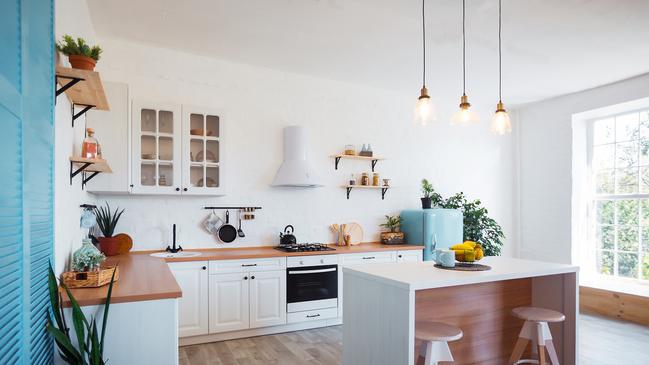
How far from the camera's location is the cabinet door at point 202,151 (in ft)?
13.1

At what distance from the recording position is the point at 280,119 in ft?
15.8

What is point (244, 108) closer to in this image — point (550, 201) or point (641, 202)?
point (550, 201)

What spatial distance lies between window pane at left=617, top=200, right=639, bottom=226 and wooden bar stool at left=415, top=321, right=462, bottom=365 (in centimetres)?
406

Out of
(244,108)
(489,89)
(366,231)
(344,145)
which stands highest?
(489,89)

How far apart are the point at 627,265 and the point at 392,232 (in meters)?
2.88

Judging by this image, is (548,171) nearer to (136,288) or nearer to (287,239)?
(287,239)

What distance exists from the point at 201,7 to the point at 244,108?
1455 mm

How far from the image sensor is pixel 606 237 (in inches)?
214

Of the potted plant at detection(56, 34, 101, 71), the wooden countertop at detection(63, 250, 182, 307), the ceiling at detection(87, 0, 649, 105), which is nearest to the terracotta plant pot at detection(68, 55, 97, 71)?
the potted plant at detection(56, 34, 101, 71)

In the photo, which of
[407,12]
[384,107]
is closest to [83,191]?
[407,12]

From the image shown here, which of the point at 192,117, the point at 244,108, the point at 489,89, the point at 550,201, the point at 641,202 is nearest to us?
the point at 192,117

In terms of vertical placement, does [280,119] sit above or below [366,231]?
above

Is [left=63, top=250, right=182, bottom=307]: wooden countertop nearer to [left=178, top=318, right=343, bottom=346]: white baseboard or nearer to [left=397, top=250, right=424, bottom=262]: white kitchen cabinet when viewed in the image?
[left=178, top=318, right=343, bottom=346]: white baseboard

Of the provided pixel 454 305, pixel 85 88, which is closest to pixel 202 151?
pixel 85 88
